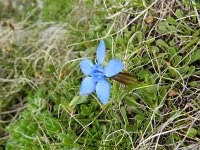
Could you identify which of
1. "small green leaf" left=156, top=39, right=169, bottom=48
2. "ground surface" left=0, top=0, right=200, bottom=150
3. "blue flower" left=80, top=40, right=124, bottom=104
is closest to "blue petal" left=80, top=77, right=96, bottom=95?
"blue flower" left=80, top=40, right=124, bottom=104

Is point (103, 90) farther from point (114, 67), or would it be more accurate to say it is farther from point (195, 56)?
point (195, 56)

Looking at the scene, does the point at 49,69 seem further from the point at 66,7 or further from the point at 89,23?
the point at 66,7

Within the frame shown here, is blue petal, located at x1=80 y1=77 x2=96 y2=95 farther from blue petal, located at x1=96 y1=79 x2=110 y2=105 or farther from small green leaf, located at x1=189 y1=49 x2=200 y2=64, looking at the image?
small green leaf, located at x1=189 y1=49 x2=200 y2=64

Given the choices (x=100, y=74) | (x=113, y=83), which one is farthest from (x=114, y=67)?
(x=113, y=83)

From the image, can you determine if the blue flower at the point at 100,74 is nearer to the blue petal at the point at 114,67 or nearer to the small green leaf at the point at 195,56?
the blue petal at the point at 114,67

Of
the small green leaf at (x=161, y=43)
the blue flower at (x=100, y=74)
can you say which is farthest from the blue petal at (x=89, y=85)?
the small green leaf at (x=161, y=43)

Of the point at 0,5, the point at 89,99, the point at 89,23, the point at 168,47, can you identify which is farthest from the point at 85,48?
the point at 0,5
